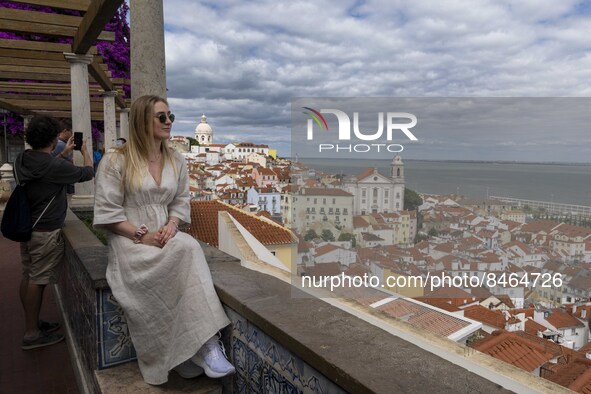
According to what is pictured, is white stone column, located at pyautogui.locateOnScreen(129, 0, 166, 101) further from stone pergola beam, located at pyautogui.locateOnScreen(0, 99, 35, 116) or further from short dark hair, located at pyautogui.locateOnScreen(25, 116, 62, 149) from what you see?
stone pergola beam, located at pyautogui.locateOnScreen(0, 99, 35, 116)

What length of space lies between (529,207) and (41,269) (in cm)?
688

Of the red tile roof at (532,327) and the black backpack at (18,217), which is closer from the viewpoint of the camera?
the black backpack at (18,217)

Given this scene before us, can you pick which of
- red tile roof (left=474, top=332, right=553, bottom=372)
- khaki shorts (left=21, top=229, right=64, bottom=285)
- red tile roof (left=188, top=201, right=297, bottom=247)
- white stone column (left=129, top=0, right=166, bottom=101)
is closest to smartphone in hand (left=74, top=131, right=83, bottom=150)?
khaki shorts (left=21, top=229, right=64, bottom=285)

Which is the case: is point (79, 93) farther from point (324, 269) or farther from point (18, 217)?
point (324, 269)

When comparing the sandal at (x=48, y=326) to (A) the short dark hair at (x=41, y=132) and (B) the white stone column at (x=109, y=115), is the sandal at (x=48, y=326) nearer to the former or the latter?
(A) the short dark hair at (x=41, y=132)

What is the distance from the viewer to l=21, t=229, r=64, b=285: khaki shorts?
3.12 m

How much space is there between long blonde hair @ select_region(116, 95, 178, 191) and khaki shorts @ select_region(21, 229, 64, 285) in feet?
5.29

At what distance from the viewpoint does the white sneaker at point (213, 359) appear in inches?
70.3

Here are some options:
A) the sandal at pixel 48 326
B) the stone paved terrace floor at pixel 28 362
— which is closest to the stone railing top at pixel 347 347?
the stone paved terrace floor at pixel 28 362

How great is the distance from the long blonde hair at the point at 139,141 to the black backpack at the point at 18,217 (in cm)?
148

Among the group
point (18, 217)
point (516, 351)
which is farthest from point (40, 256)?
point (516, 351)

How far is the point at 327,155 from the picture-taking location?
13.9 ft

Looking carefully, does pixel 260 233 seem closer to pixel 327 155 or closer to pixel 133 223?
pixel 327 155

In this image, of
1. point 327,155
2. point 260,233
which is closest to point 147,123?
point 327,155
